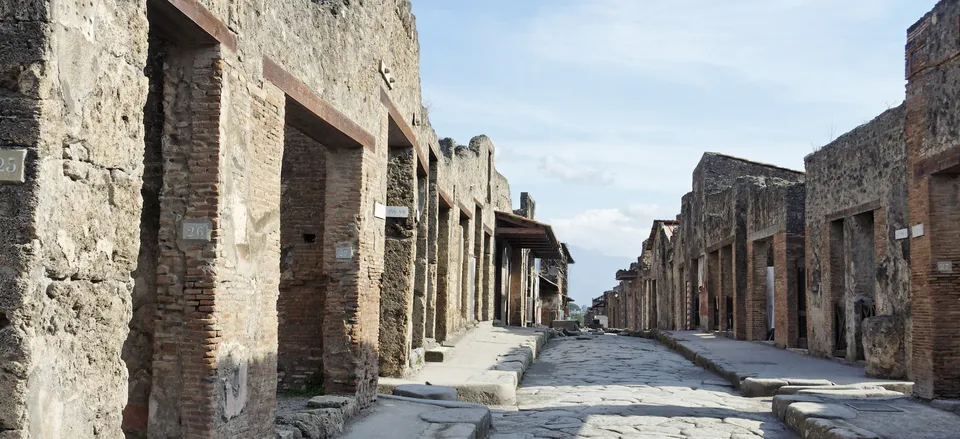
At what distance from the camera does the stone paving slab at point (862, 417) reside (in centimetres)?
736

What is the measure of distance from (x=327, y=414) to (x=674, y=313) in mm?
24851

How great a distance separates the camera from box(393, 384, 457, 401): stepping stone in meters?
9.18

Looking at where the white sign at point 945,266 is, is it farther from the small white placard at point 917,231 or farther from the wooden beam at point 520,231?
the wooden beam at point 520,231

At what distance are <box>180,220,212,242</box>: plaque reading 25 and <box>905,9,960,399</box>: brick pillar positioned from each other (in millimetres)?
7561

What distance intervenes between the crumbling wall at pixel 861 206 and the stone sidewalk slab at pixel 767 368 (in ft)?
3.07

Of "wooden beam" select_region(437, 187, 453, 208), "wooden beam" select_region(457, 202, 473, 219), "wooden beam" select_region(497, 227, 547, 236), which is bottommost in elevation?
"wooden beam" select_region(437, 187, 453, 208)

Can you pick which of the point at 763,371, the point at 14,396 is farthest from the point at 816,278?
the point at 14,396

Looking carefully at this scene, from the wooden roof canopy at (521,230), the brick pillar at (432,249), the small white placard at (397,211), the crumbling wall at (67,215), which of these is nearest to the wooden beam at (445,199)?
the brick pillar at (432,249)

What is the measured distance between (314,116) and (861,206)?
382 inches

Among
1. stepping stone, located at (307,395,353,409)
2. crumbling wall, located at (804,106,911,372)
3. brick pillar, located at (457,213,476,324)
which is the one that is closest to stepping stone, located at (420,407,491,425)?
stepping stone, located at (307,395,353,409)

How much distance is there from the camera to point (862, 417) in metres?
8.11

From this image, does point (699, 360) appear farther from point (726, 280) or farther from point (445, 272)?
point (726, 280)

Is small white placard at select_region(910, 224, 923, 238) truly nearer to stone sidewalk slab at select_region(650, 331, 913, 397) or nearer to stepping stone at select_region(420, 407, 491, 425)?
stone sidewalk slab at select_region(650, 331, 913, 397)

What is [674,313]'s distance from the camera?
30594mm
